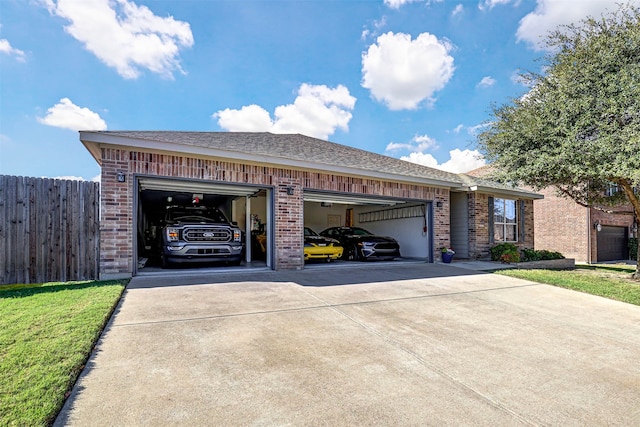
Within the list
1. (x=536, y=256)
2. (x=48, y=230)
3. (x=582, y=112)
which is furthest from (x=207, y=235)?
(x=536, y=256)

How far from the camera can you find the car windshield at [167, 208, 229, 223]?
324 inches

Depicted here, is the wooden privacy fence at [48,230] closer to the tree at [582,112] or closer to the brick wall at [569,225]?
the tree at [582,112]

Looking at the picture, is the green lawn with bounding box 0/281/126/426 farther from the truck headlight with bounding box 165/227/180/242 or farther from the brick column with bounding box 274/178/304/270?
the brick column with bounding box 274/178/304/270

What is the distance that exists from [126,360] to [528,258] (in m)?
13.2

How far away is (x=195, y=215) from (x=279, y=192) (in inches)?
97.9

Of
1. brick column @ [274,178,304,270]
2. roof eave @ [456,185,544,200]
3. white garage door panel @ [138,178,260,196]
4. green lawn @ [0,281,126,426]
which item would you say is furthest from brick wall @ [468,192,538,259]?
green lawn @ [0,281,126,426]

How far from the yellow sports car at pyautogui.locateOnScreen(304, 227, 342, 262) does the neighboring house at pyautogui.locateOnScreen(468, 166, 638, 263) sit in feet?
35.4

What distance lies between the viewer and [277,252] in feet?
26.0

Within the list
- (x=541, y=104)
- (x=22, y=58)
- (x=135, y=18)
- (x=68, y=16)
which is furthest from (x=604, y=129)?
(x=22, y=58)

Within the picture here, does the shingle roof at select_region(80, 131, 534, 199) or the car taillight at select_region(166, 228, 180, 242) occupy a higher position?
the shingle roof at select_region(80, 131, 534, 199)

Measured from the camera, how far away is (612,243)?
19.1 meters

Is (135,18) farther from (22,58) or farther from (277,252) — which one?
(277,252)

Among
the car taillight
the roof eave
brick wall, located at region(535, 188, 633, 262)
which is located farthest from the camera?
brick wall, located at region(535, 188, 633, 262)

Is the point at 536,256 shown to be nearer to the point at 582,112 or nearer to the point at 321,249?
the point at 582,112
